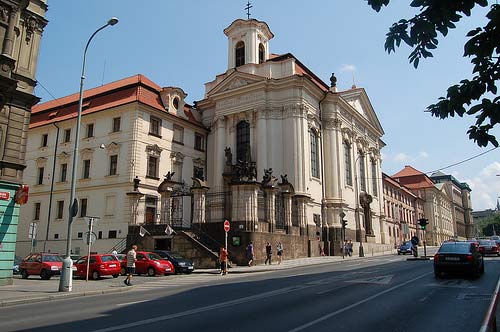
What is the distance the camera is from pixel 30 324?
27.6 ft

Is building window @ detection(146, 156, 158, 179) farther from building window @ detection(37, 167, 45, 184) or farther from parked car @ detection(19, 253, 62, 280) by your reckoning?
parked car @ detection(19, 253, 62, 280)

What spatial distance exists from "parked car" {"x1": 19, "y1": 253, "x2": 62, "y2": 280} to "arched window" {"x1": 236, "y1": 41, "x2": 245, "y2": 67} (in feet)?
102

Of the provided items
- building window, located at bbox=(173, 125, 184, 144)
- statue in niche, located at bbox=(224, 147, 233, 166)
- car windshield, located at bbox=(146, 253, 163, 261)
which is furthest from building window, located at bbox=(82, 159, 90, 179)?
car windshield, located at bbox=(146, 253, 163, 261)

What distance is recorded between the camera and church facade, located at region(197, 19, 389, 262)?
39.4 m

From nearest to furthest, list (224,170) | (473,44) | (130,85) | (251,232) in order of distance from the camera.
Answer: (473,44) < (251,232) < (130,85) < (224,170)

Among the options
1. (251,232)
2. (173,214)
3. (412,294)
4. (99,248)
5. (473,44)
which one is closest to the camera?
(473,44)

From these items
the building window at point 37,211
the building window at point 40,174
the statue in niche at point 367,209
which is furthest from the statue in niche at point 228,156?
the building window at point 37,211

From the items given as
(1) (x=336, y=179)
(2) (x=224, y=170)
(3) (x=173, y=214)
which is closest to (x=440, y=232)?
(1) (x=336, y=179)

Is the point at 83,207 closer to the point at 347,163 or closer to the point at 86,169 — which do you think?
the point at 86,169

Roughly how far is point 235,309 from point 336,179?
36.0 m

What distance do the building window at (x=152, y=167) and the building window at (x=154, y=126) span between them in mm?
2342

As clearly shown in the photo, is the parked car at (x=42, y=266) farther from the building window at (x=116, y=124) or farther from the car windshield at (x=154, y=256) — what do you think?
the building window at (x=116, y=124)

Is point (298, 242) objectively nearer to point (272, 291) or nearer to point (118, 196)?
point (118, 196)

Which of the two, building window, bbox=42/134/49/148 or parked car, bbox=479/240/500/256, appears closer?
parked car, bbox=479/240/500/256
